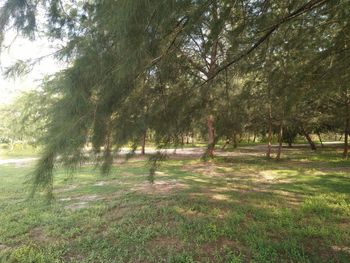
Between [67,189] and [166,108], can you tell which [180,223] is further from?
[67,189]

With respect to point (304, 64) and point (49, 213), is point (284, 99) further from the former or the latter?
point (49, 213)

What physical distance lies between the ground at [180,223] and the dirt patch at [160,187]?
25mm

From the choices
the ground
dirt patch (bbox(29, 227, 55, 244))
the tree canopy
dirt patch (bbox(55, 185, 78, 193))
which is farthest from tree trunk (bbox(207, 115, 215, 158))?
dirt patch (bbox(55, 185, 78, 193))

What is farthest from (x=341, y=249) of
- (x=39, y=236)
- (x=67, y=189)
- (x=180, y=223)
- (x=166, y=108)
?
(x=67, y=189)

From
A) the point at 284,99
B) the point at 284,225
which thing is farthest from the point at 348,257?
the point at 284,99

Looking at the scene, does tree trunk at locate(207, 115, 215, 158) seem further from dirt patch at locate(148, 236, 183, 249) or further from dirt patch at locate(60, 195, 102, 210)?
dirt patch at locate(60, 195, 102, 210)

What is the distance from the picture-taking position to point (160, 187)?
7.50 metres

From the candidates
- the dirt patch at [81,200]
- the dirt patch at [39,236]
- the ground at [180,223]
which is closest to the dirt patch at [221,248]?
the ground at [180,223]

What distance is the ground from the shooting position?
3.51m

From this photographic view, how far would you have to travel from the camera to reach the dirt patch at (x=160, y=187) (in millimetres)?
6967

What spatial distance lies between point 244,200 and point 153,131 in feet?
10.9

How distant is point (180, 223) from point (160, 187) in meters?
3.08

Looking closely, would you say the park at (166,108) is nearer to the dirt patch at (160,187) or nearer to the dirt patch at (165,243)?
the dirt patch at (165,243)

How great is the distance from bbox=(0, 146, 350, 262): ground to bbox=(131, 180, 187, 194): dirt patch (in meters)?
0.03
